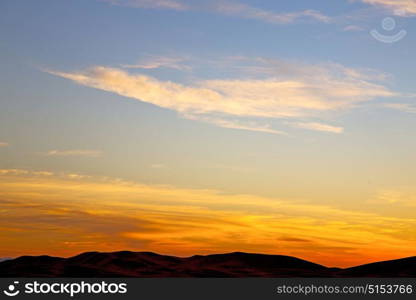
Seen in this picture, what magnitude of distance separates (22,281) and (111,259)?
18983 mm

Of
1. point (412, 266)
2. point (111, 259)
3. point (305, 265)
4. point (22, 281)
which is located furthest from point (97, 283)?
point (412, 266)

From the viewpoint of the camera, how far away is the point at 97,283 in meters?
52.8

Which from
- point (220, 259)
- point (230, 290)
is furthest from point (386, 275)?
point (230, 290)

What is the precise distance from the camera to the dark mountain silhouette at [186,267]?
66812 mm

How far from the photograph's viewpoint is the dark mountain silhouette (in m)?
66.8

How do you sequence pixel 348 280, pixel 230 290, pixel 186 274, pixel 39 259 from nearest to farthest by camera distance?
pixel 230 290, pixel 348 280, pixel 186 274, pixel 39 259

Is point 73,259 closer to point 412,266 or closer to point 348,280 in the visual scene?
point 348,280

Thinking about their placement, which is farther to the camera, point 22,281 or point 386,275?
point 386,275

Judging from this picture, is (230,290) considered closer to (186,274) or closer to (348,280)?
(348,280)

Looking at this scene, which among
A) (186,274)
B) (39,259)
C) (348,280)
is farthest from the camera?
(39,259)

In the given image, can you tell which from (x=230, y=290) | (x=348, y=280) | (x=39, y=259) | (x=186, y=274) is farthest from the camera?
(x=39, y=259)

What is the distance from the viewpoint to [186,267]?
70125mm

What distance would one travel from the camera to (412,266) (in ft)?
226

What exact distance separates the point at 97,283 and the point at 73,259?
20218 millimetres
